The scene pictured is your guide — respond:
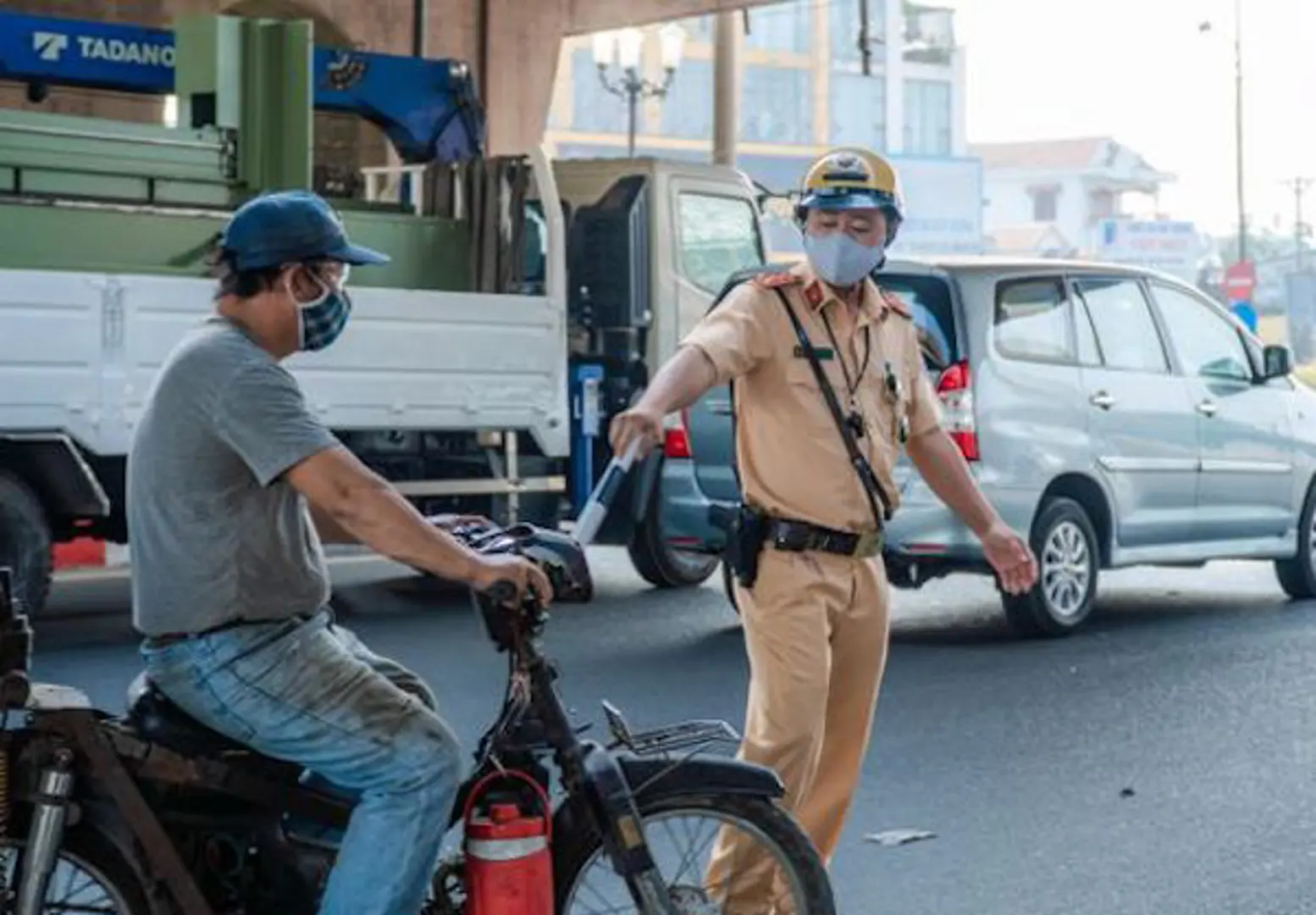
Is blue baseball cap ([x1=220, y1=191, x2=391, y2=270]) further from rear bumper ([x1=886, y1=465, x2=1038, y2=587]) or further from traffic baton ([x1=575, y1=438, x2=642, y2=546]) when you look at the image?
rear bumper ([x1=886, y1=465, x2=1038, y2=587])

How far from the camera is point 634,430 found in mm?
4707

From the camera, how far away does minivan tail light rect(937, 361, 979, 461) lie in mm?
10719

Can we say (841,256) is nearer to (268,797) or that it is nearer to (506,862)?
(506,862)

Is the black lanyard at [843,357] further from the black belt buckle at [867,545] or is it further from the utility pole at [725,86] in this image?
the utility pole at [725,86]

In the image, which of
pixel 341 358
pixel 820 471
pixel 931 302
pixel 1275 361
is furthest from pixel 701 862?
pixel 1275 361

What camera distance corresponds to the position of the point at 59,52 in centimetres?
1398

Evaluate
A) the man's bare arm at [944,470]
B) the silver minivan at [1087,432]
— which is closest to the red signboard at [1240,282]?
the silver minivan at [1087,432]

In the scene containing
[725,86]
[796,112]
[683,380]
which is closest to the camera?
[683,380]

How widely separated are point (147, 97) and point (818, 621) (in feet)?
38.2

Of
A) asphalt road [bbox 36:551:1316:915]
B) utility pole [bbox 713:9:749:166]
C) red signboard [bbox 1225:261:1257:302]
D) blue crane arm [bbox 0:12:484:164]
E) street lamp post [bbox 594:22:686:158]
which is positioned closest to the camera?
asphalt road [bbox 36:551:1316:915]

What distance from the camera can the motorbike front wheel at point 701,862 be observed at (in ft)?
14.6

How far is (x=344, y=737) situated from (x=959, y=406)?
6.82 m

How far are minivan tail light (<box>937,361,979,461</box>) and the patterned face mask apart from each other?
6.51 meters

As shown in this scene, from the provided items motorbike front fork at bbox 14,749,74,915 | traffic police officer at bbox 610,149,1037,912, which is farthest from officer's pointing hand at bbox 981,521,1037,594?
motorbike front fork at bbox 14,749,74,915
